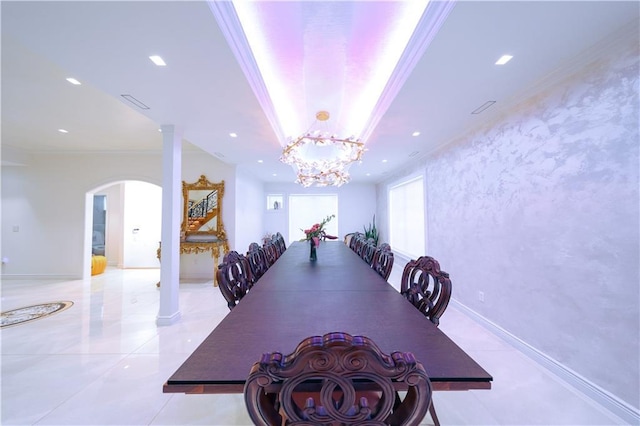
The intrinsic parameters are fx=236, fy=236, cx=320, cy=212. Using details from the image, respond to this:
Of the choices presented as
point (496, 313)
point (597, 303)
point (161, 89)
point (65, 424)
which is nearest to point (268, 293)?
point (65, 424)

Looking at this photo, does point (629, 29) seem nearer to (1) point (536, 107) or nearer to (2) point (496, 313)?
(1) point (536, 107)

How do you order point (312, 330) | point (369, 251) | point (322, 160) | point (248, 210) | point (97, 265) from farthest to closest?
1. point (248, 210)
2. point (97, 265)
3. point (322, 160)
4. point (369, 251)
5. point (312, 330)

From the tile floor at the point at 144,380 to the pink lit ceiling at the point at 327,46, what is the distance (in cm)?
257

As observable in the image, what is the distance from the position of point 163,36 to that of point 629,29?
9.88 feet

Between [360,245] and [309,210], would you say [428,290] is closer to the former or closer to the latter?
[360,245]

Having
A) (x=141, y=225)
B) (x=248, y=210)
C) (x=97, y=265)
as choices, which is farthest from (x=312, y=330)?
(x=141, y=225)

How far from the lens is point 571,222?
74.3 inches

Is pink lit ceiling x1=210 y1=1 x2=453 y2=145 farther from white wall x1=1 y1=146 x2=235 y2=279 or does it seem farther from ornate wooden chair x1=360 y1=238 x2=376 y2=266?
white wall x1=1 y1=146 x2=235 y2=279

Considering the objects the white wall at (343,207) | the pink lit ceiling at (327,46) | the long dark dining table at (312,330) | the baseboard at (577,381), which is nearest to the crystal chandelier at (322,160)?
the pink lit ceiling at (327,46)

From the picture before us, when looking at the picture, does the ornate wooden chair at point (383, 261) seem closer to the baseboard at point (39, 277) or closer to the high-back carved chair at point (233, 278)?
the high-back carved chair at point (233, 278)

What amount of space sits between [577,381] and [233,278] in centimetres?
276

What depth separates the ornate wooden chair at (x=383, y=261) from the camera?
7.21 ft

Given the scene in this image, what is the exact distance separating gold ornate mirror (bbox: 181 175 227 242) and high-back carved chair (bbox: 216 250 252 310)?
11.2ft

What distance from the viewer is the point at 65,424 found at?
1.55 metres
